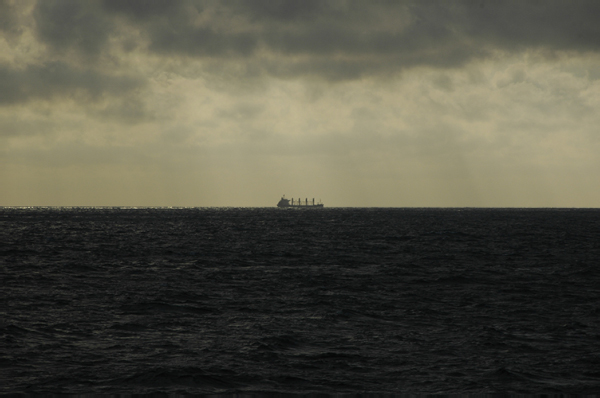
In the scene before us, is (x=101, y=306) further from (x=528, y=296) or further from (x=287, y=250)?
(x=287, y=250)

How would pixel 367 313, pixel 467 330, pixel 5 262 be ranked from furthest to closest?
pixel 5 262 < pixel 367 313 < pixel 467 330

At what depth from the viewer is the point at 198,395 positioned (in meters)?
12.7

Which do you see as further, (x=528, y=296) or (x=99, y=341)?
(x=528, y=296)

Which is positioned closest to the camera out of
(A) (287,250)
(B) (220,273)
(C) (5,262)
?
(B) (220,273)

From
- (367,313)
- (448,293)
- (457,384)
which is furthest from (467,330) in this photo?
(448,293)

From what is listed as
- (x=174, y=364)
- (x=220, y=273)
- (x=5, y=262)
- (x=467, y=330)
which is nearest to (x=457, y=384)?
(x=467, y=330)

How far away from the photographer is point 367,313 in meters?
22.5

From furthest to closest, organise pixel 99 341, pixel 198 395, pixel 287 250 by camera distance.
Answer: pixel 287 250, pixel 99 341, pixel 198 395

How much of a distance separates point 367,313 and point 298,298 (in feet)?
14.8

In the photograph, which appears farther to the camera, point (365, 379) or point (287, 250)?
point (287, 250)

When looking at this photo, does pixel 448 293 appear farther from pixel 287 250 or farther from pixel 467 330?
pixel 287 250

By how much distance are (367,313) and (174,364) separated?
972 centimetres

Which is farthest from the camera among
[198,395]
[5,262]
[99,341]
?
[5,262]

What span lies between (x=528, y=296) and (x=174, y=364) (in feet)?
61.2
